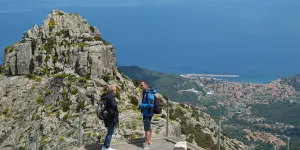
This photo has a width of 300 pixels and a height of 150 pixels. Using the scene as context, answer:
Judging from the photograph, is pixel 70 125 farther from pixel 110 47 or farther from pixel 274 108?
pixel 274 108

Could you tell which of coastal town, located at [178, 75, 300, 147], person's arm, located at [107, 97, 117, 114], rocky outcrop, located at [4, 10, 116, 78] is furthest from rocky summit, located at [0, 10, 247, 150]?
A: coastal town, located at [178, 75, 300, 147]

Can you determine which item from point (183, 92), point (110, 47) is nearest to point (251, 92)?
point (183, 92)

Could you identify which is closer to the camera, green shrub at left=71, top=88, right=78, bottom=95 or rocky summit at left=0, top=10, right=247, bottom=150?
Answer: rocky summit at left=0, top=10, right=247, bottom=150

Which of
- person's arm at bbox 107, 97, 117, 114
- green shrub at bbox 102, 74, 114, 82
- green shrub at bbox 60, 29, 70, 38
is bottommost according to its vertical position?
person's arm at bbox 107, 97, 117, 114

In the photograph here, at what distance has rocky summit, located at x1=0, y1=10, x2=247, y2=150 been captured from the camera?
21.3 m

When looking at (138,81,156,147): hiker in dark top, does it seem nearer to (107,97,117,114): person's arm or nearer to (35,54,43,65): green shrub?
(107,97,117,114): person's arm

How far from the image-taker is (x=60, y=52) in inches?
1184

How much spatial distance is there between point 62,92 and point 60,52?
5464 mm

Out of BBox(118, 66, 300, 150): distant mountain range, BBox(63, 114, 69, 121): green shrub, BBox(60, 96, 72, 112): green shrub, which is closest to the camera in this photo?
BBox(63, 114, 69, 121): green shrub

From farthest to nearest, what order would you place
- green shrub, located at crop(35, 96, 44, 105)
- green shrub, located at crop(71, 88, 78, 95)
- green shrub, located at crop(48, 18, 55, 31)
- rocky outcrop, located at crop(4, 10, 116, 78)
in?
green shrub, located at crop(48, 18, 55, 31)
rocky outcrop, located at crop(4, 10, 116, 78)
green shrub, located at crop(35, 96, 44, 105)
green shrub, located at crop(71, 88, 78, 95)

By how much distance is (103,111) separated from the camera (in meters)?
11.2

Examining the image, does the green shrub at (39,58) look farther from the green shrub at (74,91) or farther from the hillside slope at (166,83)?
the hillside slope at (166,83)

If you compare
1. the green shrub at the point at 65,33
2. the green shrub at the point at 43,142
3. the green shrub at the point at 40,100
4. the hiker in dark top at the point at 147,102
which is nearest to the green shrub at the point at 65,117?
the green shrub at the point at 43,142

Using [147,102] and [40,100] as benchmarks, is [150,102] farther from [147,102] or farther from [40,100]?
[40,100]
